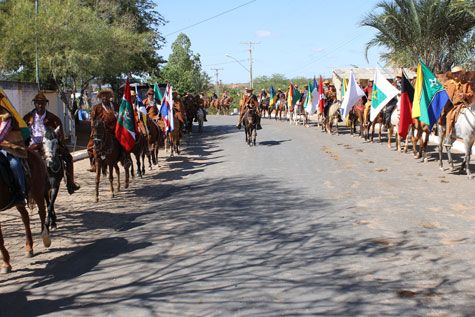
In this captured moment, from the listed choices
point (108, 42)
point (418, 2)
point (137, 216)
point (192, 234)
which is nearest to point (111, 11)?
point (108, 42)

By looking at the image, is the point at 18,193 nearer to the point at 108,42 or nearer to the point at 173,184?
the point at 173,184

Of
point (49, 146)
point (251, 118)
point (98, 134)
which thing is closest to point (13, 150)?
point (49, 146)

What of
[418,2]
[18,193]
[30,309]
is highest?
[418,2]

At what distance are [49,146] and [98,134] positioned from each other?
2494 mm

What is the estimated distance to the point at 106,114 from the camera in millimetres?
12523

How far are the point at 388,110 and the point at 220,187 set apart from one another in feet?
33.7

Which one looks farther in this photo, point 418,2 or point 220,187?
point 418,2

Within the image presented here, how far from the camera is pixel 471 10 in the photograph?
21141 mm

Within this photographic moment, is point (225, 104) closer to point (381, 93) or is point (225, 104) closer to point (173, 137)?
point (173, 137)

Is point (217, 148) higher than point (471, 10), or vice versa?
point (471, 10)

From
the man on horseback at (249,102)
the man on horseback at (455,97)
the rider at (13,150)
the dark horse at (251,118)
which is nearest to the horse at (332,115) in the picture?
the man on horseback at (249,102)

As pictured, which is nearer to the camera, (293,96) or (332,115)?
(332,115)

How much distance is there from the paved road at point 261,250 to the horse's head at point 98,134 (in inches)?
49.2

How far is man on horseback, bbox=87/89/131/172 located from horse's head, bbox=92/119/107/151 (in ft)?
1.54
